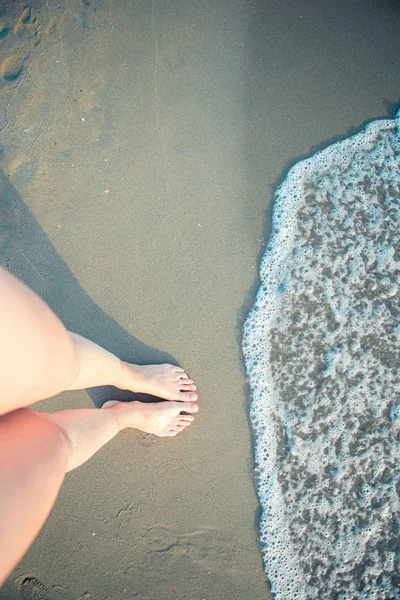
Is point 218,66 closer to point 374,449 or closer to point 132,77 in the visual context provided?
point 132,77

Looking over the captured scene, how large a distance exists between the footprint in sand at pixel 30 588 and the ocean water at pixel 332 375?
123 centimetres

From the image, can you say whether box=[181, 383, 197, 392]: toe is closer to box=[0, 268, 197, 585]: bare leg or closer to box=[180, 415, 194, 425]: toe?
box=[180, 415, 194, 425]: toe

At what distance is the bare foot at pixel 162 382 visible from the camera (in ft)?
7.51

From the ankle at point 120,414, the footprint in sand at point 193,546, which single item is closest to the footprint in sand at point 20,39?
the ankle at point 120,414

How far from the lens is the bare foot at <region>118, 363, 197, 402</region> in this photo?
2.29 metres

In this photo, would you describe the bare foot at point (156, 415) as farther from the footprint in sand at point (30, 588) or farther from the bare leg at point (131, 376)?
the footprint in sand at point (30, 588)

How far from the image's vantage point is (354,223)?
259 centimetres

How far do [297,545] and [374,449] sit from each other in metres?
0.68

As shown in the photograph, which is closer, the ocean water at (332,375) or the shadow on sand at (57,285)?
the ocean water at (332,375)

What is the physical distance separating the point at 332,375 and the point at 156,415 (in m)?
1.03

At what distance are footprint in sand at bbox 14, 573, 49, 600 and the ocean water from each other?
4.04 ft

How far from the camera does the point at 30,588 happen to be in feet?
7.65

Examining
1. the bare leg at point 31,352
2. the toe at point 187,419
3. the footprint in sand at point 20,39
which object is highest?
the footprint in sand at point 20,39

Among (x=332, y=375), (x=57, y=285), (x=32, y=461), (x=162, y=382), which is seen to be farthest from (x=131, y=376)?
(x=332, y=375)
